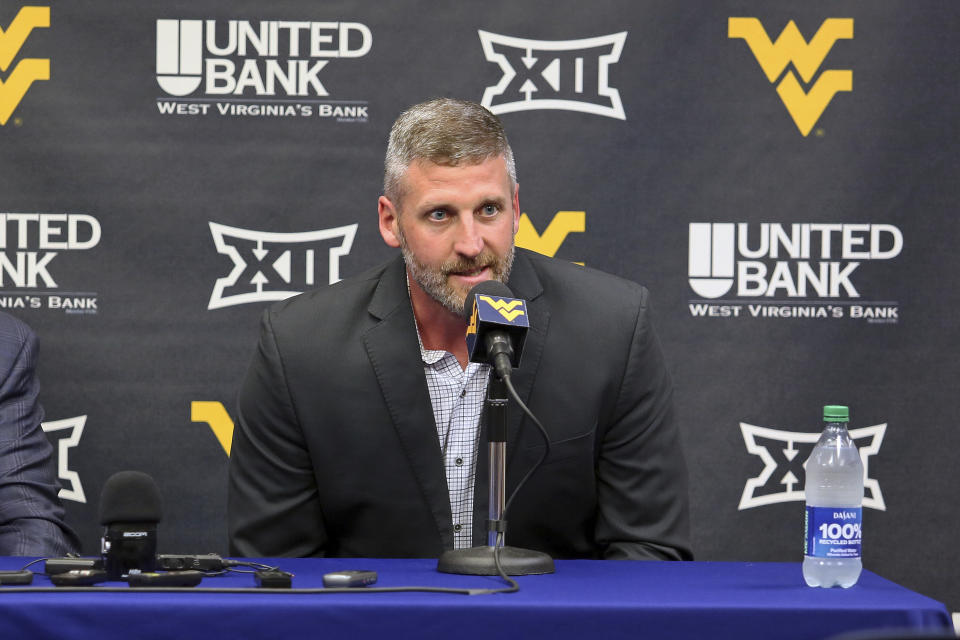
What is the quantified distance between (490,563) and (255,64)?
180 centimetres

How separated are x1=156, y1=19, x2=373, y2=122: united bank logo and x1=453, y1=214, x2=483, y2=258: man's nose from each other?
89cm

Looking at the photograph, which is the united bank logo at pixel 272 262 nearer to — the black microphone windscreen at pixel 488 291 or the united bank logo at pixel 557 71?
the united bank logo at pixel 557 71

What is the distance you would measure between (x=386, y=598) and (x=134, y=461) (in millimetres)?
1717

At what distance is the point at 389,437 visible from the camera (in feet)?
7.72

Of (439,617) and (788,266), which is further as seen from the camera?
(788,266)

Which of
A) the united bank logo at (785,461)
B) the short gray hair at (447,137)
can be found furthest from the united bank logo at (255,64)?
the united bank logo at (785,461)

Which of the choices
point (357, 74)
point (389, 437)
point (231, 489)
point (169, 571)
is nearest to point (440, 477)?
point (389, 437)


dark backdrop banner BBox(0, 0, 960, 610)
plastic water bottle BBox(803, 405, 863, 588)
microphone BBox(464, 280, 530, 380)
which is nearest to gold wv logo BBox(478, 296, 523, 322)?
microphone BBox(464, 280, 530, 380)

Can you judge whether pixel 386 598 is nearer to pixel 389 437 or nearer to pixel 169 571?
pixel 169 571

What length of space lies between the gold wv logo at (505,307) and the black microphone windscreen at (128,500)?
1.85ft

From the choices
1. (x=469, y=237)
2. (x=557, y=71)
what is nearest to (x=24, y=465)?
(x=469, y=237)

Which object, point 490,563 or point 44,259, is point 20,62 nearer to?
point 44,259

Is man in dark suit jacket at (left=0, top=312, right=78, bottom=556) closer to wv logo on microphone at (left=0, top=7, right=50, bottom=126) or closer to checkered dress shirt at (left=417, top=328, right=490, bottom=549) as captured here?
wv logo on microphone at (left=0, top=7, right=50, bottom=126)

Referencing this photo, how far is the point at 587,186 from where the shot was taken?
3.00 metres
